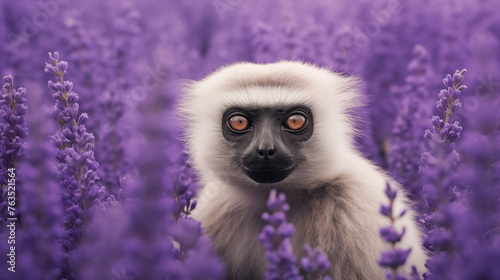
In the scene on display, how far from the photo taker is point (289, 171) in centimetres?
328

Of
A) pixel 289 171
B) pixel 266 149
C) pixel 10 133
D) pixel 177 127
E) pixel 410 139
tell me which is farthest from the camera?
pixel 177 127

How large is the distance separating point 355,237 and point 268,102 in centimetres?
106

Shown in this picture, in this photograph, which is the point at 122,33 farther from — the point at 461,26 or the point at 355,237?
the point at 461,26

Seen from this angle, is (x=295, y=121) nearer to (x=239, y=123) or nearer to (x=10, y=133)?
(x=239, y=123)

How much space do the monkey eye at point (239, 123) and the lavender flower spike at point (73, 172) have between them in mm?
1258

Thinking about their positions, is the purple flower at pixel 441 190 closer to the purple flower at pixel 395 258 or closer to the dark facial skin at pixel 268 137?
the purple flower at pixel 395 258

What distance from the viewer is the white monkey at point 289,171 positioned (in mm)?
2951

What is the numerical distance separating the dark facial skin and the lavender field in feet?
1.05

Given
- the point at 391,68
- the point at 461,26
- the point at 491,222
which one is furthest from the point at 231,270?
the point at 461,26

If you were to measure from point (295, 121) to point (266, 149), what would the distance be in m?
0.39

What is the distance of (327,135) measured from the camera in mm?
3619

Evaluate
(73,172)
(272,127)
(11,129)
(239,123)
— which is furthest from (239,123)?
(11,129)

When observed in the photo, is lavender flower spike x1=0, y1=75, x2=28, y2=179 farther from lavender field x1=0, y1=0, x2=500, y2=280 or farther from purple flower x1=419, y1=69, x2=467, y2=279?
purple flower x1=419, y1=69, x2=467, y2=279

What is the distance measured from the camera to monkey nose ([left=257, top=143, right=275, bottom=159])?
10.2 feet
